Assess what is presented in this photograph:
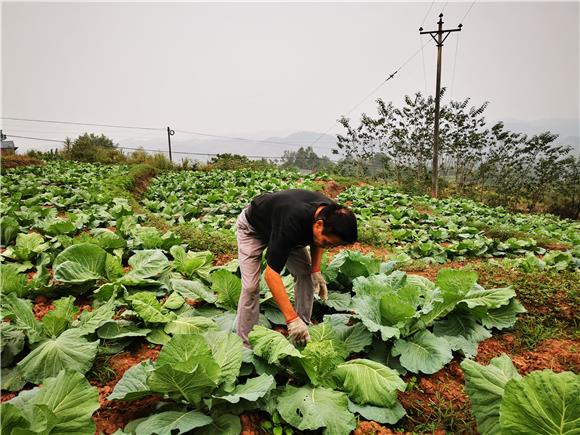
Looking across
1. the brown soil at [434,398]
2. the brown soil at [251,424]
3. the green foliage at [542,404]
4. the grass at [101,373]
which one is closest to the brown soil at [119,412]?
the grass at [101,373]

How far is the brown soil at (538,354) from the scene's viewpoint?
2.63 metres

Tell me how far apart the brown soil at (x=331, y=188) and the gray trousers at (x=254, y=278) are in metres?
10.8

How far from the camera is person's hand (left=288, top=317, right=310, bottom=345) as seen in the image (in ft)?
7.88

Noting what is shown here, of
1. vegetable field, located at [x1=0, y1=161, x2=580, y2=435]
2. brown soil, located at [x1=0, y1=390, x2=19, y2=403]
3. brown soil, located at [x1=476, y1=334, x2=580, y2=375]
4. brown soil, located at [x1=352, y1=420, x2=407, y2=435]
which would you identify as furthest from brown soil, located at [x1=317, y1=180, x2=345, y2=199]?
brown soil, located at [x1=0, y1=390, x2=19, y2=403]

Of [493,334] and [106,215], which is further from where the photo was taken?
[106,215]

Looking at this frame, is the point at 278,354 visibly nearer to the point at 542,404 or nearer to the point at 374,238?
the point at 542,404

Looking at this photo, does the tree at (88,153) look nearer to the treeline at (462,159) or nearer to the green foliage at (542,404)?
the treeline at (462,159)

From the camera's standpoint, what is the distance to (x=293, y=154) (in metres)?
62.6

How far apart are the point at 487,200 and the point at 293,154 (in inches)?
1561

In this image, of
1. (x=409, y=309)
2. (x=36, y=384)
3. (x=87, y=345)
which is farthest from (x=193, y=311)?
(x=409, y=309)

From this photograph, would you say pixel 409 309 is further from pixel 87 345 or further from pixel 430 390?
pixel 87 345

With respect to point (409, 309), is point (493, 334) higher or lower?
lower

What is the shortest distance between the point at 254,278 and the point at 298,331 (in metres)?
0.61

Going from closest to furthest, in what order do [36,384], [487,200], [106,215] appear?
[36,384] → [106,215] → [487,200]
